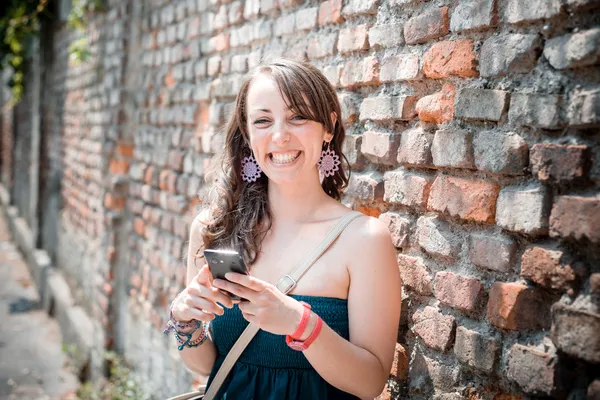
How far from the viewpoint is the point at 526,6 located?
1645mm

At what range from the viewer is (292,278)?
198cm

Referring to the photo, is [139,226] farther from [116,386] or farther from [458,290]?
[458,290]

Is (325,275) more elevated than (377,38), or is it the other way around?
(377,38)

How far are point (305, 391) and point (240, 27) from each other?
1967 mm

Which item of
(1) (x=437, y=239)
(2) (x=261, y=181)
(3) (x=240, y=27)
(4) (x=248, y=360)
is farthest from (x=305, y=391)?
(3) (x=240, y=27)

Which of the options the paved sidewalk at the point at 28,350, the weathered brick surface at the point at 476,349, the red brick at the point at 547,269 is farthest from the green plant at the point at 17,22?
the red brick at the point at 547,269

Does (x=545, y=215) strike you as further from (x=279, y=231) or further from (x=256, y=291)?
(x=279, y=231)

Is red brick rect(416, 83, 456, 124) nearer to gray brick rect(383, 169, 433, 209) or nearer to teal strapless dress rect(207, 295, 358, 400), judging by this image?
gray brick rect(383, 169, 433, 209)

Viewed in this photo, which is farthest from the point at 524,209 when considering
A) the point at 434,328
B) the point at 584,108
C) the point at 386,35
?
the point at 386,35

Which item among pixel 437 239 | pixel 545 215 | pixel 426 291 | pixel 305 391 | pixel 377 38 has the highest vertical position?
pixel 377 38

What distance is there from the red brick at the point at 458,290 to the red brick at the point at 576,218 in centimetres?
33

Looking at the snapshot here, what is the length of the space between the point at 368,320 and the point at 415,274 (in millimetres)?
292

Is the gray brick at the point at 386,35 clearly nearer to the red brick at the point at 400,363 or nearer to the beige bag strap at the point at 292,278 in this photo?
the beige bag strap at the point at 292,278

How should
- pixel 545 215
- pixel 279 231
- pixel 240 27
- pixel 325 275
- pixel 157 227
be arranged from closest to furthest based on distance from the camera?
pixel 545 215 → pixel 325 275 → pixel 279 231 → pixel 240 27 → pixel 157 227
